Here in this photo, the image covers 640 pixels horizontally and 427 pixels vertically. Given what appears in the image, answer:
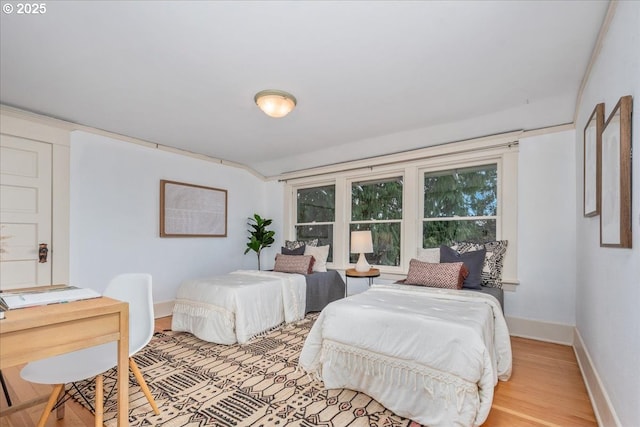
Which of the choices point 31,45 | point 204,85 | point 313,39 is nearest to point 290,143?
point 204,85

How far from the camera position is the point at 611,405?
1.59 meters

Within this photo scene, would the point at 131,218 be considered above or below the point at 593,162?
below

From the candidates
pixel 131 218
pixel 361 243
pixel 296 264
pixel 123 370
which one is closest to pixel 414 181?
pixel 361 243

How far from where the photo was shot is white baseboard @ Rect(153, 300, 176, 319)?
414cm

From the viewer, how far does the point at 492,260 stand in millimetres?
3203

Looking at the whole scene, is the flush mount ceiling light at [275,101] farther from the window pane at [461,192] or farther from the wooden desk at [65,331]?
the window pane at [461,192]

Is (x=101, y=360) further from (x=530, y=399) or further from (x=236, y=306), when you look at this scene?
(x=530, y=399)

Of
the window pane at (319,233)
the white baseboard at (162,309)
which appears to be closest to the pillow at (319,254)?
the window pane at (319,233)

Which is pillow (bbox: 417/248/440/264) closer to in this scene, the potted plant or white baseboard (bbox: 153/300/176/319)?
the potted plant

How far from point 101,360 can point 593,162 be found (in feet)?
10.7

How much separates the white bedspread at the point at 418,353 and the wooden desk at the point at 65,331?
1237mm

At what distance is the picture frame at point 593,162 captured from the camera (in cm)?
189

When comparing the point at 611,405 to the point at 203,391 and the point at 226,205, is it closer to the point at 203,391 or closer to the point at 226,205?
the point at 203,391

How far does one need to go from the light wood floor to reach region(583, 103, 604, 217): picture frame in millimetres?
1229
